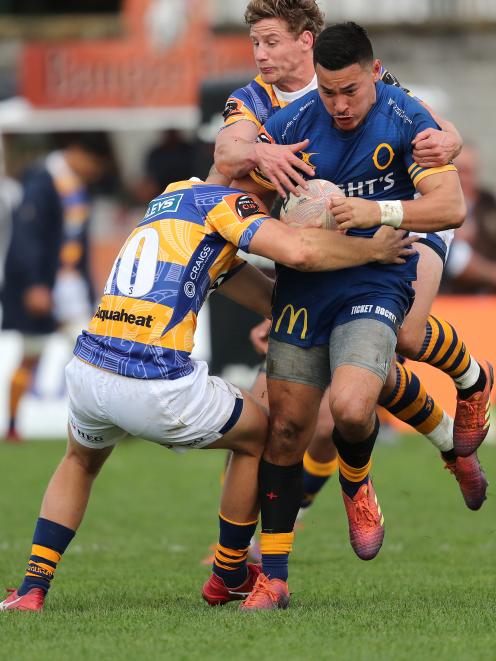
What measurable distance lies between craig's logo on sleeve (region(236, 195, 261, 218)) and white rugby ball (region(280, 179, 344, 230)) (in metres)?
0.22

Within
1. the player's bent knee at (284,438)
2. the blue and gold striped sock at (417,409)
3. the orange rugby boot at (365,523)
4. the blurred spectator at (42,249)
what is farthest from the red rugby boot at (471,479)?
the blurred spectator at (42,249)

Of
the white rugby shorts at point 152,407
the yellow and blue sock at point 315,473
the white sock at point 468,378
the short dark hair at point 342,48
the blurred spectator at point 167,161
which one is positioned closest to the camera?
the white rugby shorts at point 152,407

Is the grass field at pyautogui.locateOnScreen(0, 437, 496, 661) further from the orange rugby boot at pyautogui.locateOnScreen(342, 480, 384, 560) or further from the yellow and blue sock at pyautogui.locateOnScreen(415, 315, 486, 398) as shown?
the yellow and blue sock at pyautogui.locateOnScreen(415, 315, 486, 398)

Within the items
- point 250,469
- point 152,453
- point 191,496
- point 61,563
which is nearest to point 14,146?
point 152,453

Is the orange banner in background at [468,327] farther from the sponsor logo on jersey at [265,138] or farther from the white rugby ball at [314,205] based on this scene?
the white rugby ball at [314,205]

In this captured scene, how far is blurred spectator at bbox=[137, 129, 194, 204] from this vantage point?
20.6 metres

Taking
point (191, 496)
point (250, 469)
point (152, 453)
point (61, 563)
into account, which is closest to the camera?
point (250, 469)

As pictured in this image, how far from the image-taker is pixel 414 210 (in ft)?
20.0

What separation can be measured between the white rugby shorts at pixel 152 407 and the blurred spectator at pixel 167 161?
14.4m

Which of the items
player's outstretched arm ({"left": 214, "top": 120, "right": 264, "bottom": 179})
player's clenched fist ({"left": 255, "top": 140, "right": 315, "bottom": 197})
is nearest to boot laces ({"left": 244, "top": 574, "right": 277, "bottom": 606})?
player's clenched fist ({"left": 255, "top": 140, "right": 315, "bottom": 197})

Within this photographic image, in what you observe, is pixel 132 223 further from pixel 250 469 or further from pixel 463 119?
pixel 250 469

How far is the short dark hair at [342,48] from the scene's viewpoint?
6.15m

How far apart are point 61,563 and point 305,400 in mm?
2294

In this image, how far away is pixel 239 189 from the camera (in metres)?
6.79
